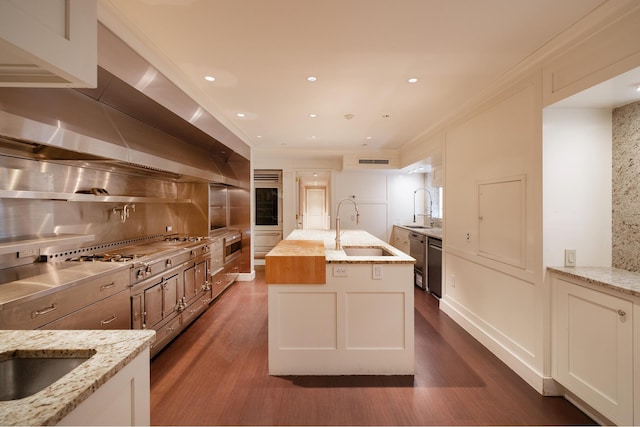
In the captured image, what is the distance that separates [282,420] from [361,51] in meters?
2.58

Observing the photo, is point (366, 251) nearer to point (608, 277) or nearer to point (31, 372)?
point (608, 277)

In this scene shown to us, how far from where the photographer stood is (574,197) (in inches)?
79.4

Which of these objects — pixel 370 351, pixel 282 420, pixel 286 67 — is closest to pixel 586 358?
pixel 370 351

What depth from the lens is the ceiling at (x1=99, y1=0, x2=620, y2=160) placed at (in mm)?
1579

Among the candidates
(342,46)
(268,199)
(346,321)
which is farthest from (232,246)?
(342,46)

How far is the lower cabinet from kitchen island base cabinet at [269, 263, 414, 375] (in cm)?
100

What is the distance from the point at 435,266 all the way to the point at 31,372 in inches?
161

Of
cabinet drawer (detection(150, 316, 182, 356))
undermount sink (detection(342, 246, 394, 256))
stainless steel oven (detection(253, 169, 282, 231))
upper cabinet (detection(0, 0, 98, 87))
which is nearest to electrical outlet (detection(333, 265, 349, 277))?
undermount sink (detection(342, 246, 394, 256))

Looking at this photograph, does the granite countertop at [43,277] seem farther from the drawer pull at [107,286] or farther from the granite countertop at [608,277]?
the granite countertop at [608,277]

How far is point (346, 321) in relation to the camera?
2.25 meters

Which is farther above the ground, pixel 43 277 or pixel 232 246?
pixel 43 277

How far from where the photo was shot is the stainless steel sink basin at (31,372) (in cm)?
84

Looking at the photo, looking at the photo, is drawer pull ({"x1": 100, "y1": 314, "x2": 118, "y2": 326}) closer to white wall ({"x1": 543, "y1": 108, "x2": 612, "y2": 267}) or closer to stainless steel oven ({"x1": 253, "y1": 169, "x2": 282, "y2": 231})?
white wall ({"x1": 543, "y1": 108, "x2": 612, "y2": 267})

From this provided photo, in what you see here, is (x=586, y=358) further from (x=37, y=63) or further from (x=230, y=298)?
(x=230, y=298)
